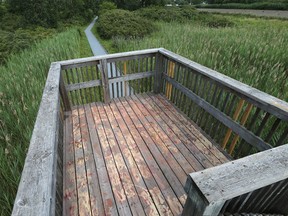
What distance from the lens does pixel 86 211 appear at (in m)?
1.70

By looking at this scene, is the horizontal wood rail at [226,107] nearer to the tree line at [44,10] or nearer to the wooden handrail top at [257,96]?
the wooden handrail top at [257,96]

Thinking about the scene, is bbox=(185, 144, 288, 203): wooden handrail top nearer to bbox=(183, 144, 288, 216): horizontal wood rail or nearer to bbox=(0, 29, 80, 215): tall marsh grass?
bbox=(183, 144, 288, 216): horizontal wood rail

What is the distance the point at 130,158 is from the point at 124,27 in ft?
31.6

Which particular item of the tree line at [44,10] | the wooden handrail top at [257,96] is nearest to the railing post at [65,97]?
the wooden handrail top at [257,96]

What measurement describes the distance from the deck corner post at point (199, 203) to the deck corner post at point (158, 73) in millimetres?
2826

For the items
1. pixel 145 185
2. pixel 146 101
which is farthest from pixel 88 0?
pixel 145 185

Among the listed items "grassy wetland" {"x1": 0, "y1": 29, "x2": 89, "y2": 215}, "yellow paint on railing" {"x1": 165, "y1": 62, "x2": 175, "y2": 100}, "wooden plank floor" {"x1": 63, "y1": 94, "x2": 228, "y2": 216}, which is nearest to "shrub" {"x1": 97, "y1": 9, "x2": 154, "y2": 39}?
"grassy wetland" {"x1": 0, "y1": 29, "x2": 89, "y2": 215}

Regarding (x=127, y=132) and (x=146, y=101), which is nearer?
(x=127, y=132)

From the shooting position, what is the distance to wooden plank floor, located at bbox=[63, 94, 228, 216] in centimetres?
177

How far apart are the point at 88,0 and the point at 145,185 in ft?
85.5

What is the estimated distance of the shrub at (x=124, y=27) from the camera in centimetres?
960

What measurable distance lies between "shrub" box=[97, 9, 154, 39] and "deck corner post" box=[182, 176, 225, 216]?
884 centimetres

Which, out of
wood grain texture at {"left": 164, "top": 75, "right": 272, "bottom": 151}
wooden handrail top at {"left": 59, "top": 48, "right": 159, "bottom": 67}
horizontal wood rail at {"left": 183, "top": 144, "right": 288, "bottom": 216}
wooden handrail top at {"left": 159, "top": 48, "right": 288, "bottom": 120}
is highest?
horizontal wood rail at {"left": 183, "top": 144, "right": 288, "bottom": 216}

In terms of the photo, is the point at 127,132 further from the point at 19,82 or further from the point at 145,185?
the point at 19,82
